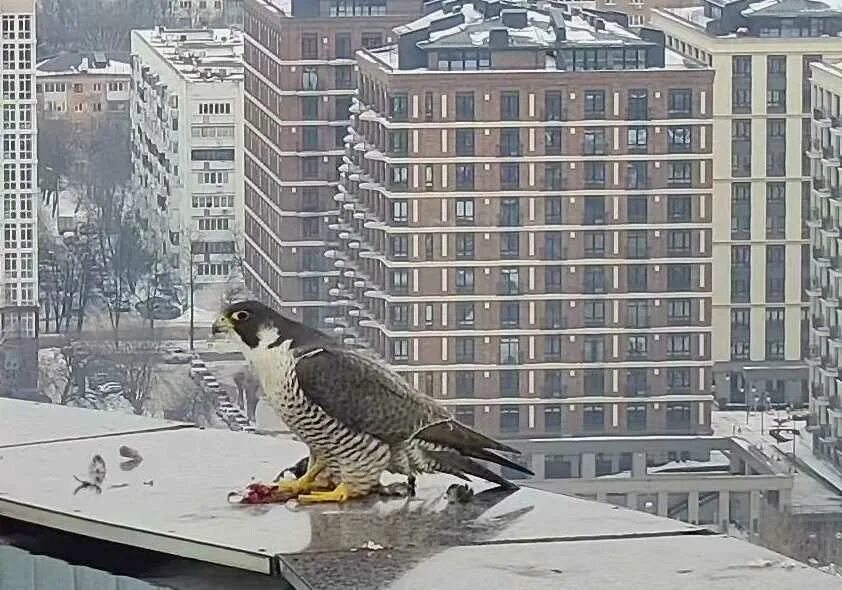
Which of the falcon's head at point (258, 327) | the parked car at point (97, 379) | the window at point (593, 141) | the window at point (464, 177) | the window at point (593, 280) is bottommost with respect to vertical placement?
the parked car at point (97, 379)

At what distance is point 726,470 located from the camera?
8.90 m

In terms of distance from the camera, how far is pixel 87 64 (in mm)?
11758

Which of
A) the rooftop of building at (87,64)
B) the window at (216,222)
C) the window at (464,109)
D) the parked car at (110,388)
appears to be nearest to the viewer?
the parked car at (110,388)

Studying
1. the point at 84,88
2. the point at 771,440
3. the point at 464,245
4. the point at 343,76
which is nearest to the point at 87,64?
the point at 84,88

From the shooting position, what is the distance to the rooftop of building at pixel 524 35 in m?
9.26

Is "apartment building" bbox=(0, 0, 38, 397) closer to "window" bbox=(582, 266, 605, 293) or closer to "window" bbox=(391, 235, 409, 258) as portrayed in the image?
"window" bbox=(391, 235, 409, 258)

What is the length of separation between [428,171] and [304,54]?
1.26 metres

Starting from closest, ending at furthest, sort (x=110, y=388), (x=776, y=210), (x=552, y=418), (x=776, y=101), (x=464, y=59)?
(x=110, y=388), (x=464, y=59), (x=552, y=418), (x=776, y=101), (x=776, y=210)

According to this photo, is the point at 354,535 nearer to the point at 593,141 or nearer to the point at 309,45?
the point at 593,141

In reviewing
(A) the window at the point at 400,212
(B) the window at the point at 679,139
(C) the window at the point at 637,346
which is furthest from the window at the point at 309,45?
(C) the window at the point at 637,346

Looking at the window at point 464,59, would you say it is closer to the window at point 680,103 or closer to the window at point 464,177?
the window at point 464,177

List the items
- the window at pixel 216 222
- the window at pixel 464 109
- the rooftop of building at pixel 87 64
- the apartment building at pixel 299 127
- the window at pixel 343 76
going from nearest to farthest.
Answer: the window at pixel 464 109 < the window at pixel 343 76 < the apartment building at pixel 299 127 < the rooftop of building at pixel 87 64 < the window at pixel 216 222

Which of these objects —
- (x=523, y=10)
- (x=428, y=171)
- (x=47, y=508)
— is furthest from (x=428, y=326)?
(x=47, y=508)

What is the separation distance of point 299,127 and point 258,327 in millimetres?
9744
